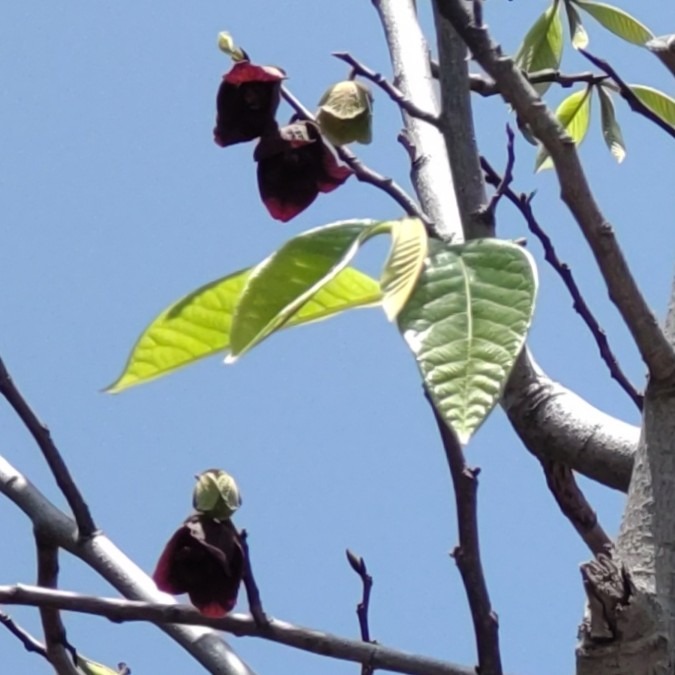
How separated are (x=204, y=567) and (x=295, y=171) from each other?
0.30 m

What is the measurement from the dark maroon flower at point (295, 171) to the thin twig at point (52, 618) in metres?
0.36

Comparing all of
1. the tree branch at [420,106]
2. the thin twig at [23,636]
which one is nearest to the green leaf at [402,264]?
the tree branch at [420,106]

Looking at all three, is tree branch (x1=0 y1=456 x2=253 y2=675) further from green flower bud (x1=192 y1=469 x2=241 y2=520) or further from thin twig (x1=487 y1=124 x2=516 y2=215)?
thin twig (x1=487 y1=124 x2=516 y2=215)

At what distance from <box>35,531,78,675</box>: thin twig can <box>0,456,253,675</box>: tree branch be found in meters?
0.01

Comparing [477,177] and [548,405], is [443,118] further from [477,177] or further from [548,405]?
[548,405]

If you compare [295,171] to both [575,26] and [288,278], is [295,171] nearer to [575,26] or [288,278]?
[288,278]

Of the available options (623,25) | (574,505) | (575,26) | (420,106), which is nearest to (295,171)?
(420,106)

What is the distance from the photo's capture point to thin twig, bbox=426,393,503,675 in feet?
2.07

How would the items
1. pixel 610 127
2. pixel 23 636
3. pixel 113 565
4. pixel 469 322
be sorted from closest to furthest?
1. pixel 469 322
2. pixel 113 565
3. pixel 23 636
4. pixel 610 127

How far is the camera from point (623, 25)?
126cm

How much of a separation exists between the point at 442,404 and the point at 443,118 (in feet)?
0.84

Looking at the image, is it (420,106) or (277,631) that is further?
(420,106)

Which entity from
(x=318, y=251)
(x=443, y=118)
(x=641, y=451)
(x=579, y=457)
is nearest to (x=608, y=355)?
(x=579, y=457)

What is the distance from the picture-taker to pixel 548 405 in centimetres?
87
